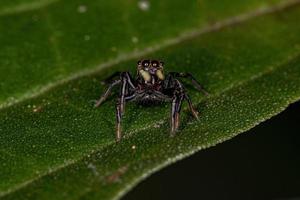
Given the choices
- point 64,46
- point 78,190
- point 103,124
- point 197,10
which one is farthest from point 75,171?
point 197,10

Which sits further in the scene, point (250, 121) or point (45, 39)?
point (45, 39)

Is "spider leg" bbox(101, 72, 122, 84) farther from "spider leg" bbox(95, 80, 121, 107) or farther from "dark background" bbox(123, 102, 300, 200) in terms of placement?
"dark background" bbox(123, 102, 300, 200)

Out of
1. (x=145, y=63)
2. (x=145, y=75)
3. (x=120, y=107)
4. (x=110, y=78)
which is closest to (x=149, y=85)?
(x=145, y=75)

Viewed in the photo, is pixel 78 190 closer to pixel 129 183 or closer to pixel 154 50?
pixel 129 183

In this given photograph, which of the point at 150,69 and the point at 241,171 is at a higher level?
the point at 150,69

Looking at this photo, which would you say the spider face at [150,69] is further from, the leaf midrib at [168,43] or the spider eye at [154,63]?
the leaf midrib at [168,43]

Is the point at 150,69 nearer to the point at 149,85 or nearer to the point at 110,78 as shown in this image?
the point at 149,85

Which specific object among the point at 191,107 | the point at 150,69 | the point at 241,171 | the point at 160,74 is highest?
the point at 150,69
